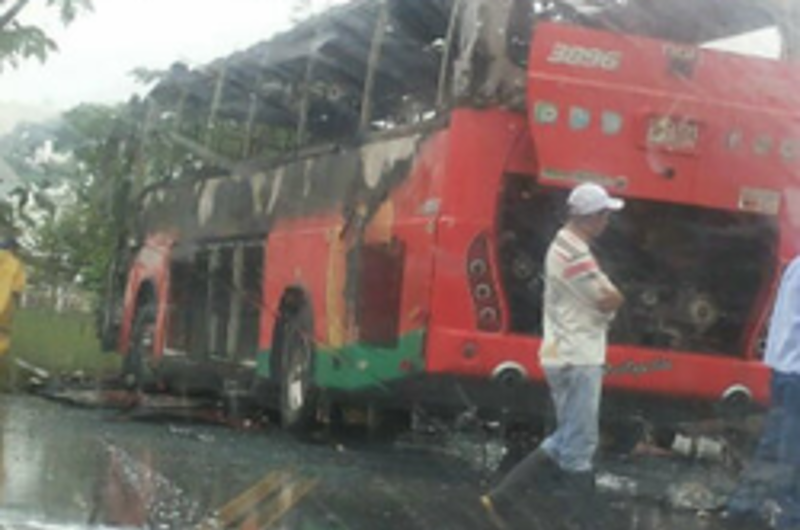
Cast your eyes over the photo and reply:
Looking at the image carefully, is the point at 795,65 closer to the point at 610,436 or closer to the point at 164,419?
the point at 610,436

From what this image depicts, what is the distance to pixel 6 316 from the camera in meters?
12.8

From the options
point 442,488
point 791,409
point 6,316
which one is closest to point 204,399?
point 6,316

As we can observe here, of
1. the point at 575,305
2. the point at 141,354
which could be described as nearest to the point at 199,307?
the point at 141,354

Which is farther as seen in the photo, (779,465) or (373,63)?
(373,63)

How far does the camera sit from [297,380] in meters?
10.8

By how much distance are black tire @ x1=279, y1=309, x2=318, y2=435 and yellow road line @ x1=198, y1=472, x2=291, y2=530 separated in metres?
1.92

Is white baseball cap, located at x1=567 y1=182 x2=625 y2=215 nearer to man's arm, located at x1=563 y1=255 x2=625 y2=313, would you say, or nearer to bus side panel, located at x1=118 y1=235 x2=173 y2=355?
man's arm, located at x1=563 y1=255 x2=625 y2=313

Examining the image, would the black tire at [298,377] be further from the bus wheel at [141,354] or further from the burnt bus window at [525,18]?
the bus wheel at [141,354]

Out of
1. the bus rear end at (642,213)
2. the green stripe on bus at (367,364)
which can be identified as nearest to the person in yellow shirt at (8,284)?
the green stripe on bus at (367,364)

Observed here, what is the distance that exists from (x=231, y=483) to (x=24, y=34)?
5.39 meters

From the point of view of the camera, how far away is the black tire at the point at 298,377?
1056 cm

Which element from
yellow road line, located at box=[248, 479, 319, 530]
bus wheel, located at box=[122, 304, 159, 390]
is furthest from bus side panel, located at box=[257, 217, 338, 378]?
bus wheel, located at box=[122, 304, 159, 390]

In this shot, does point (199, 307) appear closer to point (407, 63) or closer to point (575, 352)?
point (407, 63)

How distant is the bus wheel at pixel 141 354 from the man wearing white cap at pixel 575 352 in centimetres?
787
